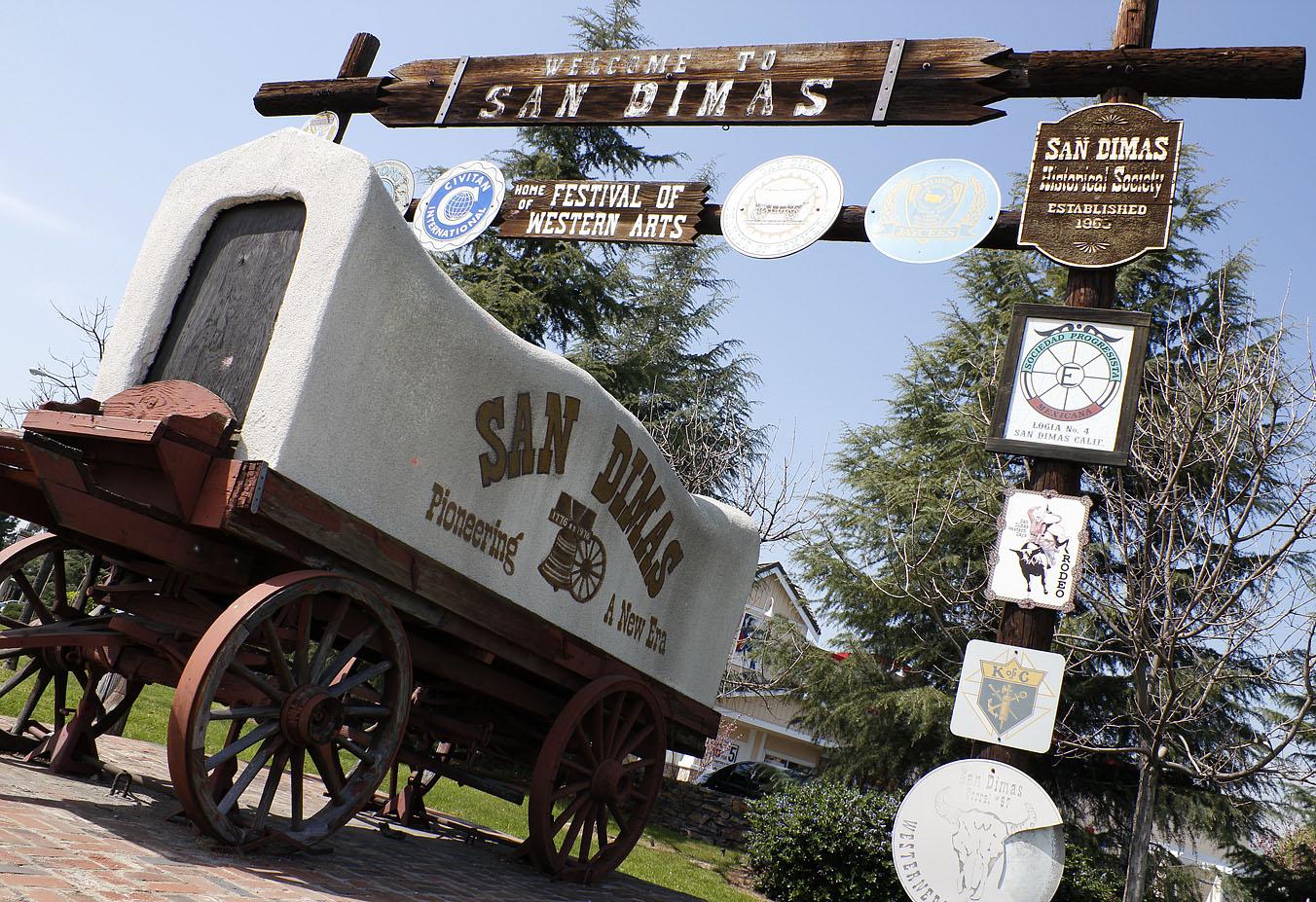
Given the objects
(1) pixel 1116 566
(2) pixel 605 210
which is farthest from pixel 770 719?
(2) pixel 605 210

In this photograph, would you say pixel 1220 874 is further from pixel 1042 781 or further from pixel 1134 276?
pixel 1134 276

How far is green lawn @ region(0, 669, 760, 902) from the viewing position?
1003cm

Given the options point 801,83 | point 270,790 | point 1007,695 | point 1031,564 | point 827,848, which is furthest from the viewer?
point 827,848

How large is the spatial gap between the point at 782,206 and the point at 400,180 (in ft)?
13.3

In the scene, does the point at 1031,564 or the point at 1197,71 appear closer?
the point at 1031,564

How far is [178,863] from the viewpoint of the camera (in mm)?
3963

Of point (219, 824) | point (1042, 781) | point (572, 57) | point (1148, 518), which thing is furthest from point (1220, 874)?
point (219, 824)

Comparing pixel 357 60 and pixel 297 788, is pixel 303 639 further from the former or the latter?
pixel 357 60

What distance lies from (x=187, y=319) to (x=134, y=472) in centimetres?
92

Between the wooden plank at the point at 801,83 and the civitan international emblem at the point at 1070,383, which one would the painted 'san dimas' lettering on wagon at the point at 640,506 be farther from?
the wooden plank at the point at 801,83

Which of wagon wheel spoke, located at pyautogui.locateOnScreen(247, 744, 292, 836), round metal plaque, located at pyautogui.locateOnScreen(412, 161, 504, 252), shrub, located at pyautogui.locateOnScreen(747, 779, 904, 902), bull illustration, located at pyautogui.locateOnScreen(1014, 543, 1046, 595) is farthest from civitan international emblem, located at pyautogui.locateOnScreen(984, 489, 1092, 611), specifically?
shrub, located at pyautogui.locateOnScreen(747, 779, 904, 902)

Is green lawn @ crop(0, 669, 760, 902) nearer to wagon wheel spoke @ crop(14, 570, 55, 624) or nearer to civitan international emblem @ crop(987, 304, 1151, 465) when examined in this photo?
wagon wheel spoke @ crop(14, 570, 55, 624)

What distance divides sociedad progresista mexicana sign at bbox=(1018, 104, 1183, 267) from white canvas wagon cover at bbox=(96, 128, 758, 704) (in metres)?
2.95

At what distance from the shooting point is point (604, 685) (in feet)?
21.1
